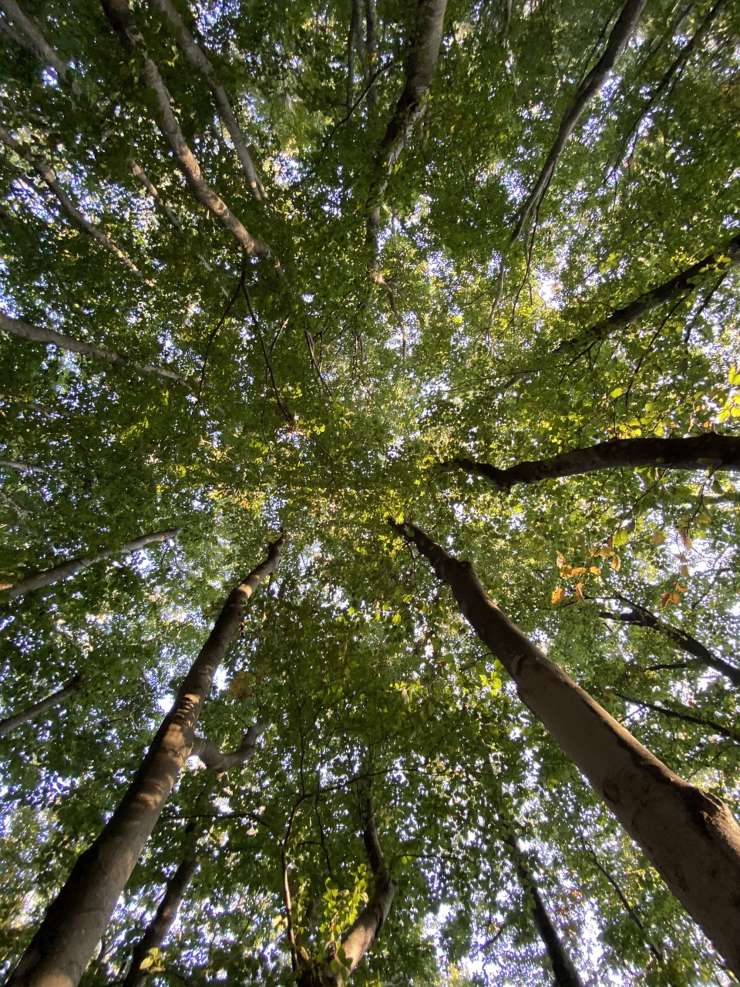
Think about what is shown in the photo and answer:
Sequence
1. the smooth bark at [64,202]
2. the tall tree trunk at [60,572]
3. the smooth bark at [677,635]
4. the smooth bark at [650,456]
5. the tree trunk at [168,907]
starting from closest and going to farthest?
the smooth bark at [650,456] → the tree trunk at [168,907] → the smooth bark at [64,202] → the tall tree trunk at [60,572] → the smooth bark at [677,635]

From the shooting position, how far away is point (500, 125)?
6797 millimetres

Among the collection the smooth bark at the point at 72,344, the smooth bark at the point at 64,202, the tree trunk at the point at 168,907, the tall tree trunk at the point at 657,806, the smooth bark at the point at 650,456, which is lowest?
the tall tree trunk at the point at 657,806

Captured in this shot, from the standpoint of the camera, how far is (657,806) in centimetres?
206

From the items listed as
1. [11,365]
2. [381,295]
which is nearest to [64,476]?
[11,365]

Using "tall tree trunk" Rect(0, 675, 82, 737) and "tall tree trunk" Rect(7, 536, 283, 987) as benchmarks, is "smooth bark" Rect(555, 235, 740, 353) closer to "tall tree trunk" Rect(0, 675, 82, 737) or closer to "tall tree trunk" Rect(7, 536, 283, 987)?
"tall tree trunk" Rect(7, 536, 283, 987)

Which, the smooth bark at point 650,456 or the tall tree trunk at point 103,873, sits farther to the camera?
the smooth bark at point 650,456

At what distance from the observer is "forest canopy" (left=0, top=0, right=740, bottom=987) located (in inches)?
181

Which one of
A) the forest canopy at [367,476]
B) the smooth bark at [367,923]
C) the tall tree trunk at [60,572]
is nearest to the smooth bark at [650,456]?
the forest canopy at [367,476]

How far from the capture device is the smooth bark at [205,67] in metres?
4.93

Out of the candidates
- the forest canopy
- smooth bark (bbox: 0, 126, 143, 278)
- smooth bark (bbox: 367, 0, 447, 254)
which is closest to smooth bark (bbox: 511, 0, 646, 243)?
the forest canopy

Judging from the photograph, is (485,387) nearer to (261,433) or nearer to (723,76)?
(261,433)

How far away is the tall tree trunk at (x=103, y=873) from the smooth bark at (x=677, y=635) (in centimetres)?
905

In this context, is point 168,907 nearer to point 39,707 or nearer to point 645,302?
point 39,707

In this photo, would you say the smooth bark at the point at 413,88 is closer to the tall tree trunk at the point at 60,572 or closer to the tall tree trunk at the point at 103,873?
the tall tree trunk at the point at 103,873
